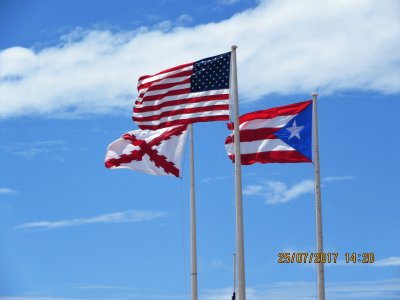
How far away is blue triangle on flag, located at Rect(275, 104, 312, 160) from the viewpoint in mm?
29672

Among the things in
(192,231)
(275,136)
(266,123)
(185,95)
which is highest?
(185,95)

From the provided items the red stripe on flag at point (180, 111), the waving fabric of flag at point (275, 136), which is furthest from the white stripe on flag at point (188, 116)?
the waving fabric of flag at point (275, 136)

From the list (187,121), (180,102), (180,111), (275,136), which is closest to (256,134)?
(275,136)

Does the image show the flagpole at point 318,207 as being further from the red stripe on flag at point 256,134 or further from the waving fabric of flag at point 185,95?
the waving fabric of flag at point 185,95

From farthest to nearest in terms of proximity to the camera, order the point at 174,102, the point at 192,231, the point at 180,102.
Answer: the point at 192,231
the point at 174,102
the point at 180,102

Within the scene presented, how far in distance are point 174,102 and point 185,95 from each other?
610mm

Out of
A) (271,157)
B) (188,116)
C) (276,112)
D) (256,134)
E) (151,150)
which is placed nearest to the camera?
(271,157)

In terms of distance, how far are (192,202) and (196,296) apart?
386 centimetres

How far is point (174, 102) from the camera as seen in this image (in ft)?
100

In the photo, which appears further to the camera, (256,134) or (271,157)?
(256,134)

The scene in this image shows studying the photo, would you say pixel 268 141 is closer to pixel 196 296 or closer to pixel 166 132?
pixel 166 132

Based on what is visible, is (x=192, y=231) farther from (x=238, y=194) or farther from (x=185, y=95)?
(x=185, y=95)

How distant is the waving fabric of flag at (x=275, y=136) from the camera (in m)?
29.7

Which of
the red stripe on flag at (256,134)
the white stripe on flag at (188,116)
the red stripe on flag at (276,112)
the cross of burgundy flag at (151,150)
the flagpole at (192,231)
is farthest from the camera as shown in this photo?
the cross of burgundy flag at (151,150)
